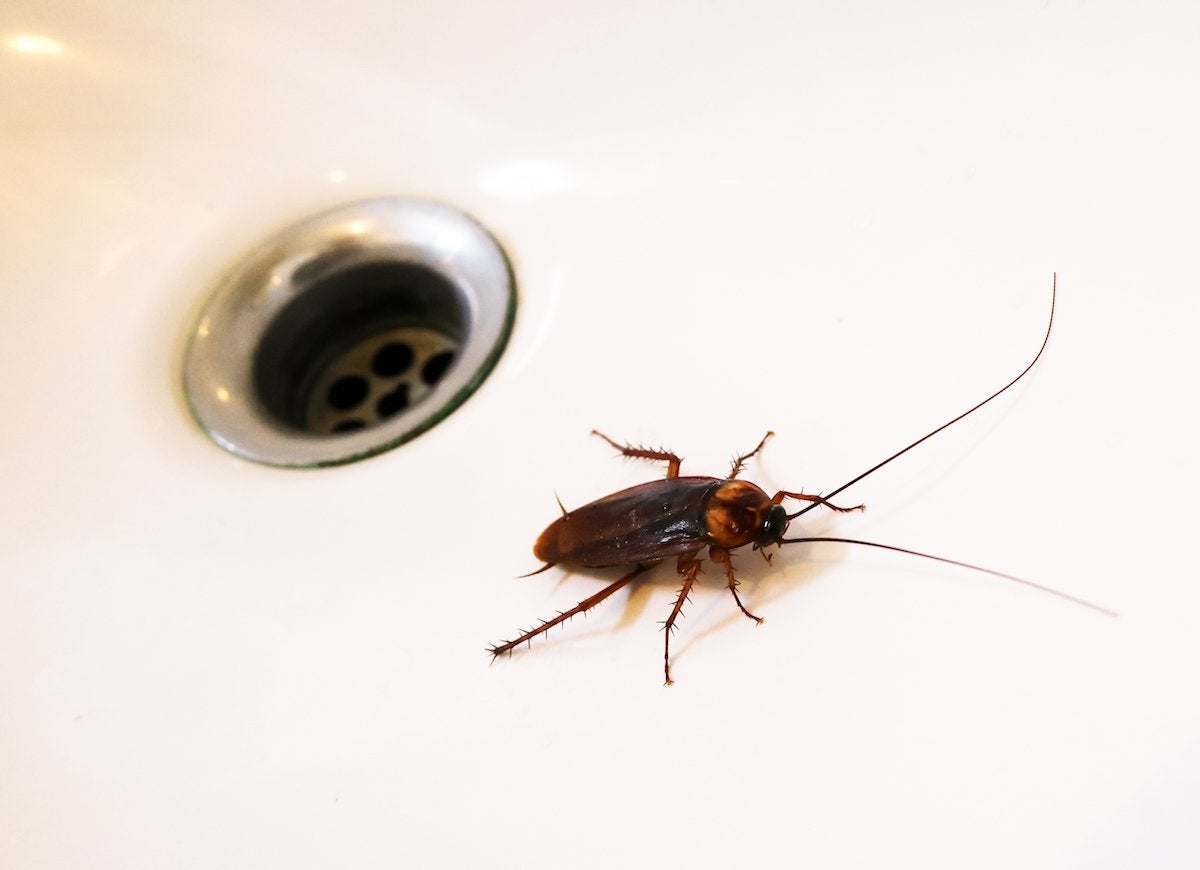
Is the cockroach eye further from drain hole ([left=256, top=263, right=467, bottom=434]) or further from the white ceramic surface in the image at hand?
drain hole ([left=256, top=263, right=467, bottom=434])

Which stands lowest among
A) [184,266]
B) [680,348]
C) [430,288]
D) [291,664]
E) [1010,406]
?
[1010,406]

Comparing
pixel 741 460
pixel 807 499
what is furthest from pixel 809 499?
pixel 741 460

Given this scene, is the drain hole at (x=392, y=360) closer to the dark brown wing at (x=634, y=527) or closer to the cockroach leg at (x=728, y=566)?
the dark brown wing at (x=634, y=527)

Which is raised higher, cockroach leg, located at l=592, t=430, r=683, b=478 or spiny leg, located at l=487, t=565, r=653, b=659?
cockroach leg, located at l=592, t=430, r=683, b=478

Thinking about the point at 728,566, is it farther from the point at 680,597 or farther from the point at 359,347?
the point at 359,347

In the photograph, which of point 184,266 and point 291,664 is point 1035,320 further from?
point 184,266

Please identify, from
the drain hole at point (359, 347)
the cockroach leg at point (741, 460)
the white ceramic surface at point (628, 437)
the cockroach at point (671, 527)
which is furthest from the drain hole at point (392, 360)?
the cockroach leg at point (741, 460)

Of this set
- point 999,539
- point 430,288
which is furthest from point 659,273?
point 999,539

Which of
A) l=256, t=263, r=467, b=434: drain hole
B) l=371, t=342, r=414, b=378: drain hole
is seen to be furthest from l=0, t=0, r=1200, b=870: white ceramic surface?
l=371, t=342, r=414, b=378: drain hole
